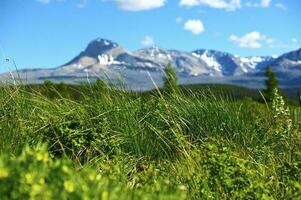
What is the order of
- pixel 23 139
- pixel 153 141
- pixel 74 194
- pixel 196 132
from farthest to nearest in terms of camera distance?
pixel 196 132 → pixel 153 141 → pixel 23 139 → pixel 74 194

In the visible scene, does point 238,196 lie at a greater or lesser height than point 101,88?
lesser

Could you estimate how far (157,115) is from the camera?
28.6 ft

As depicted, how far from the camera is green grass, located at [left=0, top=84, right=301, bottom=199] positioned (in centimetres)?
558

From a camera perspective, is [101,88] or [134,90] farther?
[134,90]

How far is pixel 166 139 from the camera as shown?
8.07m

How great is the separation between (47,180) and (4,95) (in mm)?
5951

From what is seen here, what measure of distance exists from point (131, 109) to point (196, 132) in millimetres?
1036

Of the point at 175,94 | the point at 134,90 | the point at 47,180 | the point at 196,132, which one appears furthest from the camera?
the point at 134,90

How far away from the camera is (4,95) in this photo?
9023 mm

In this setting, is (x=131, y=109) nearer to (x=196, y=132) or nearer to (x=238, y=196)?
(x=196, y=132)

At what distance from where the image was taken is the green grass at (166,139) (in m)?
5.58

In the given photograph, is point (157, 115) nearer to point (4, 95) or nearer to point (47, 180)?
point (4, 95)

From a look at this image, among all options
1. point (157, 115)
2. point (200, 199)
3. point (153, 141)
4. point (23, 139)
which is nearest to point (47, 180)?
point (200, 199)

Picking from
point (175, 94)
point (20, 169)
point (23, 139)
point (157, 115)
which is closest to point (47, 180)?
point (20, 169)
